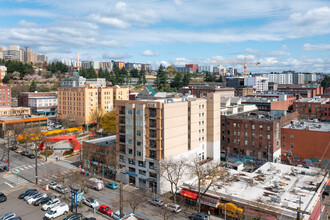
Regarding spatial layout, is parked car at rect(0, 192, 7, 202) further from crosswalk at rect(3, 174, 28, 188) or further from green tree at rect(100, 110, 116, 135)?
green tree at rect(100, 110, 116, 135)

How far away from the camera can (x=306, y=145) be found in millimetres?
65188

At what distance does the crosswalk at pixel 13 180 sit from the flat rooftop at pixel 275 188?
34.7m

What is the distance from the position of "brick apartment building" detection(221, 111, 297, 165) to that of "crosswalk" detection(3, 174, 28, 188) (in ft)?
157

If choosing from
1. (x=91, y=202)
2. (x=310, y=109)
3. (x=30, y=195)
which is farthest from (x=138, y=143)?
(x=310, y=109)

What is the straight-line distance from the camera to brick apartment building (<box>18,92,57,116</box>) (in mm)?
127062

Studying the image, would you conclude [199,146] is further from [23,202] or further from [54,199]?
[23,202]

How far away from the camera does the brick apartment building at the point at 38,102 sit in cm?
12706

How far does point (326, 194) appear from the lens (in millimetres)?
50406

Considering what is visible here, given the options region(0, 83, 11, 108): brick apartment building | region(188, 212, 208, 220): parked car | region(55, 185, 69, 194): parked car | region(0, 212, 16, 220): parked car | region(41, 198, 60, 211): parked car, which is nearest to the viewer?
region(0, 212, 16, 220): parked car

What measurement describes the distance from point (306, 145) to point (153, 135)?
39.3 metres

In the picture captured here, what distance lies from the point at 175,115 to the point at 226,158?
86.7 feet

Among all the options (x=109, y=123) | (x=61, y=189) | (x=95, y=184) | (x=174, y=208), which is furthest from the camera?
(x=109, y=123)

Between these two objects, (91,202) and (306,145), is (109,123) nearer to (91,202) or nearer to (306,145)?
(91,202)

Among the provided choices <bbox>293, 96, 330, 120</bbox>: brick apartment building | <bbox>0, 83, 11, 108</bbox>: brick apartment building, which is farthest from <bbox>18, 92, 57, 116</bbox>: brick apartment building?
<bbox>293, 96, 330, 120</bbox>: brick apartment building
